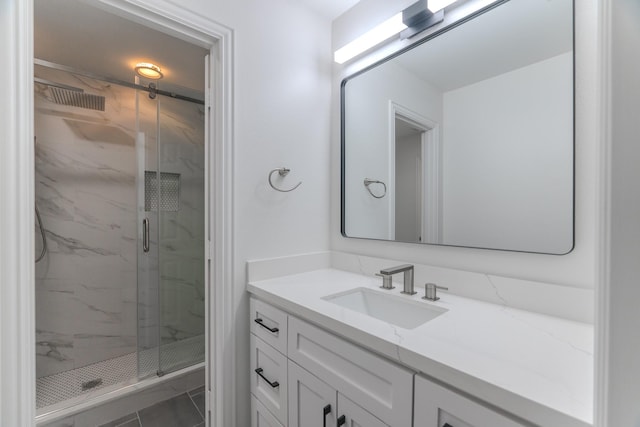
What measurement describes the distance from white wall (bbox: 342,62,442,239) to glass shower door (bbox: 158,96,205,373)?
1.32m

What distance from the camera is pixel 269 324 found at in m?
1.20

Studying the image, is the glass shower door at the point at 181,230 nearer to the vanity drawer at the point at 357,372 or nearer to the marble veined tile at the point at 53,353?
the marble veined tile at the point at 53,353

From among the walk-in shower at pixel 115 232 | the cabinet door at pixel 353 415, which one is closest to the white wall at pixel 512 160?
the cabinet door at pixel 353 415

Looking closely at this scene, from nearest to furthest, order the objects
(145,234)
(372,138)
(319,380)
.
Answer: (319,380) → (372,138) → (145,234)

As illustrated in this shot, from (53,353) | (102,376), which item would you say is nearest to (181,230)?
(102,376)

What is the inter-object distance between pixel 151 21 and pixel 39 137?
5.23 ft

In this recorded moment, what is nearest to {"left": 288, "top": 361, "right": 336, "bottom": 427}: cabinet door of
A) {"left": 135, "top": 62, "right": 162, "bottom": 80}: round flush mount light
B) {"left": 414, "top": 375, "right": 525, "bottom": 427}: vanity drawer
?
{"left": 414, "top": 375, "right": 525, "bottom": 427}: vanity drawer

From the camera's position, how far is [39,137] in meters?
1.98

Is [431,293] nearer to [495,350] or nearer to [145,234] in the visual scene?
[495,350]

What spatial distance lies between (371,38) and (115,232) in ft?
7.71

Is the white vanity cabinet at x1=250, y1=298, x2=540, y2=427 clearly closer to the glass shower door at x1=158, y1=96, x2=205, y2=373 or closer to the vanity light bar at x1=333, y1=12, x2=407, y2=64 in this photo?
the glass shower door at x1=158, y1=96, x2=205, y2=373

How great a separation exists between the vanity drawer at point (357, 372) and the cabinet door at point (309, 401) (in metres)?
0.03

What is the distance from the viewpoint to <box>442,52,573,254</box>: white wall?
3.09 ft

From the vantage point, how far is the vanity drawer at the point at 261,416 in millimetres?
1175
